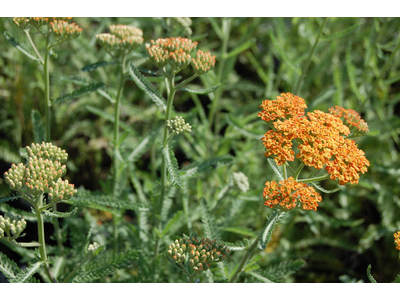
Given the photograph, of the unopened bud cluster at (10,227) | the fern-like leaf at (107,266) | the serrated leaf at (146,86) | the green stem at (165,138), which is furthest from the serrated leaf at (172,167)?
the unopened bud cluster at (10,227)

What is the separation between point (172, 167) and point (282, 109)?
0.74 m

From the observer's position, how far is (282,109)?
2.16 metres

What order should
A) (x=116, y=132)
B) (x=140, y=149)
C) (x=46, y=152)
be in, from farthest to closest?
1. (x=140, y=149)
2. (x=116, y=132)
3. (x=46, y=152)

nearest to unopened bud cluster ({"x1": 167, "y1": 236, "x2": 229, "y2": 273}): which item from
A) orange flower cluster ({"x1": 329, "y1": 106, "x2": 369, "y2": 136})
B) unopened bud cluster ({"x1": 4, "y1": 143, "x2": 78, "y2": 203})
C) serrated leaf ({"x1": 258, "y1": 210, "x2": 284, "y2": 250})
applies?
serrated leaf ({"x1": 258, "y1": 210, "x2": 284, "y2": 250})

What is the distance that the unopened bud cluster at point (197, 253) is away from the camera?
1994 millimetres

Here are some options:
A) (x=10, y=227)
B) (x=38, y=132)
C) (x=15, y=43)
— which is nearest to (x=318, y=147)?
(x=10, y=227)

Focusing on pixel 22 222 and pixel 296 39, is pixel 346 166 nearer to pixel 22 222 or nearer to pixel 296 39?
pixel 22 222

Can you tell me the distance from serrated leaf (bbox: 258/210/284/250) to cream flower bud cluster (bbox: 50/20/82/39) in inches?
69.2

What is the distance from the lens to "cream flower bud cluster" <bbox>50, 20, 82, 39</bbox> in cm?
234

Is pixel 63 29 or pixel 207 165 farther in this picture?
pixel 207 165

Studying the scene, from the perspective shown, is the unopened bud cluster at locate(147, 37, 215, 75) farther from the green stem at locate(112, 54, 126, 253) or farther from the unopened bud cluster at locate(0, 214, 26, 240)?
the unopened bud cluster at locate(0, 214, 26, 240)

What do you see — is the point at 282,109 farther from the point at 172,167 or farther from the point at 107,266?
the point at 107,266

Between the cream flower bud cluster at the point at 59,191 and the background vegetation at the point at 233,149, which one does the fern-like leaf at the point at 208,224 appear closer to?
the background vegetation at the point at 233,149

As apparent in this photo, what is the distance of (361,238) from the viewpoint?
13.0ft
